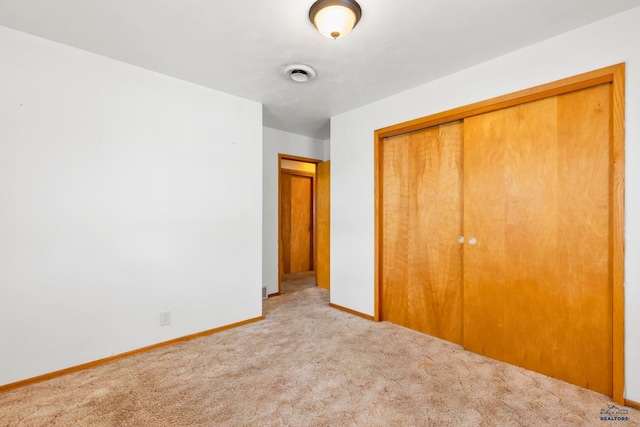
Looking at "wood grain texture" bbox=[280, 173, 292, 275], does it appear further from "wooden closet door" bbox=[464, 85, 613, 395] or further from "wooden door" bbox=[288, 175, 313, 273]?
"wooden closet door" bbox=[464, 85, 613, 395]

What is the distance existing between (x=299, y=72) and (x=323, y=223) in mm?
2534

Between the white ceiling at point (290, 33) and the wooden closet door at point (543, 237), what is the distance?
1.87ft

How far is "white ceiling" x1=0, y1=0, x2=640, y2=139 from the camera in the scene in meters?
1.75

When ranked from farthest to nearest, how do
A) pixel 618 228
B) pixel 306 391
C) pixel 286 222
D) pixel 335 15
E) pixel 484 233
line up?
pixel 286 222 → pixel 484 233 → pixel 306 391 → pixel 618 228 → pixel 335 15

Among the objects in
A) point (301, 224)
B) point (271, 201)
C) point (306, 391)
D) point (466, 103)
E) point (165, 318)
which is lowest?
point (306, 391)

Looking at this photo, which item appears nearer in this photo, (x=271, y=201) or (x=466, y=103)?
(x=466, y=103)

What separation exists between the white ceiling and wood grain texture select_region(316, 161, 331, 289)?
76.5 inches

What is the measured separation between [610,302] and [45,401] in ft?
11.9

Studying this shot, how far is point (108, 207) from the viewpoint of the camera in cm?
232

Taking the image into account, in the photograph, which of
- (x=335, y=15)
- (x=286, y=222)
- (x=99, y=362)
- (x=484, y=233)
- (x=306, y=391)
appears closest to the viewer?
(x=335, y=15)

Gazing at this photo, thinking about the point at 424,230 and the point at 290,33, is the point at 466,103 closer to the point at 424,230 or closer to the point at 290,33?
the point at 424,230

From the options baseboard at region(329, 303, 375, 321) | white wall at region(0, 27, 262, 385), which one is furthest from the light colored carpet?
baseboard at region(329, 303, 375, 321)

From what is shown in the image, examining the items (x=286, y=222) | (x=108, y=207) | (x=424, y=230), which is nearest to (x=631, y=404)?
(x=424, y=230)

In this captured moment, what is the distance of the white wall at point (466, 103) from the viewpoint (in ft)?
5.73
